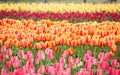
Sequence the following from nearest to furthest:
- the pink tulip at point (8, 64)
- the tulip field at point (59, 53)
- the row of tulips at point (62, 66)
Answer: the row of tulips at point (62, 66) → the tulip field at point (59, 53) → the pink tulip at point (8, 64)

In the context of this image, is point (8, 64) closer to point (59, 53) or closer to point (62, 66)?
point (62, 66)

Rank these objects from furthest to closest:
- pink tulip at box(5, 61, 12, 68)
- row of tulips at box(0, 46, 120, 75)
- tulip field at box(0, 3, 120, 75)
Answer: pink tulip at box(5, 61, 12, 68) → tulip field at box(0, 3, 120, 75) → row of tulips at box(0, 46, 120, 75)

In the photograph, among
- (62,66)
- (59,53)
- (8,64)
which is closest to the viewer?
(62,66)

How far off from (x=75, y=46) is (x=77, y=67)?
5.93ft

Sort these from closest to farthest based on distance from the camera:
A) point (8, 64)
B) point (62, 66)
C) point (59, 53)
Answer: point (62, 66) → point (8, 64) → point (59, 53)

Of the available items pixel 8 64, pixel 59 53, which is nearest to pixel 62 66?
pixel 8 64

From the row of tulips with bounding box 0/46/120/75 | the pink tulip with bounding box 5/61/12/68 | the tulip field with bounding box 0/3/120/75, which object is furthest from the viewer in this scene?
the pink tulip with bounding box 5/61/12/68

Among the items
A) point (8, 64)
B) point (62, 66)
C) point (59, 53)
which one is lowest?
point (59, 53)

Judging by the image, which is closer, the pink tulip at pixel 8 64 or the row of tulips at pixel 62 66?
the row of tulips at pixel 62 66

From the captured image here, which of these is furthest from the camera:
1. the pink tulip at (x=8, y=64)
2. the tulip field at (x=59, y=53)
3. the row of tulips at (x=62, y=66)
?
the pink tulip at (x=8, y=64)

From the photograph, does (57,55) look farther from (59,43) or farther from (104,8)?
(104,8)

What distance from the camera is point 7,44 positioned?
627 centimetres

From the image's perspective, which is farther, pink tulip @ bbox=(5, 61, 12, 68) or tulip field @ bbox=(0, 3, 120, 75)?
pink tulip @ bbox=(5, 61, 12, 68)

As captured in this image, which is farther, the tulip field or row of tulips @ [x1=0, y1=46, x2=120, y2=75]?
the tulip field
